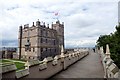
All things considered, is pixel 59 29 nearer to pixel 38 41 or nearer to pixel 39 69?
pixel 38 41

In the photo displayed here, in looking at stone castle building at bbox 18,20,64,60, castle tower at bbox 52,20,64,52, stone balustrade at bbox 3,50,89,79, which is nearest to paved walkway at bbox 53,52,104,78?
stone balustrade at bbox 3,50,89,79

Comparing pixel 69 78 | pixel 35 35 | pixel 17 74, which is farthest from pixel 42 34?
pixel 17 74

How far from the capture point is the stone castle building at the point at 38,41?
161 feet

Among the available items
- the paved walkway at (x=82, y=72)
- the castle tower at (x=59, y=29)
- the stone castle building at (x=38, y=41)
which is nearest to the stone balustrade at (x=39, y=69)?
the paved walkway at (x=82, y=72)

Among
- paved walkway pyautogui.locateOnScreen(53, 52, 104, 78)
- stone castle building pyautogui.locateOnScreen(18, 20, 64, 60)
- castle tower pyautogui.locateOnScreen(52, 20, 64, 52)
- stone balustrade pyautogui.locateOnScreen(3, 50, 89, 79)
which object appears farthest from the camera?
castle tower pyautogui.locateOnScreen(52, 20, 64, 52)

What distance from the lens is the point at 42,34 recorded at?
164ft

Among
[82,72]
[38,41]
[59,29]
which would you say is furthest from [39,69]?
[59,29]

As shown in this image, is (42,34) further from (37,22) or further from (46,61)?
(46,61)

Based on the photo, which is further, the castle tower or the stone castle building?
the castle tower

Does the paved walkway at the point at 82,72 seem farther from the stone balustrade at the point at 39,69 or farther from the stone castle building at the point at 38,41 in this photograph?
the stone castle building at the point at 38,41

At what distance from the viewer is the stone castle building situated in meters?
49.1

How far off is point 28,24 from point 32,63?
164 feet

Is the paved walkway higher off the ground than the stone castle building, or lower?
lower

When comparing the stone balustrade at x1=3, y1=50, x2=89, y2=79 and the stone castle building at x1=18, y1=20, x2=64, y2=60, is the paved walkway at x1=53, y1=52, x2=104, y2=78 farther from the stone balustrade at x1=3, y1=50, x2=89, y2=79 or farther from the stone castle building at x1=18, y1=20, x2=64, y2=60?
the stone castle building at x1=18, y1=20, x2=64, y2=60
